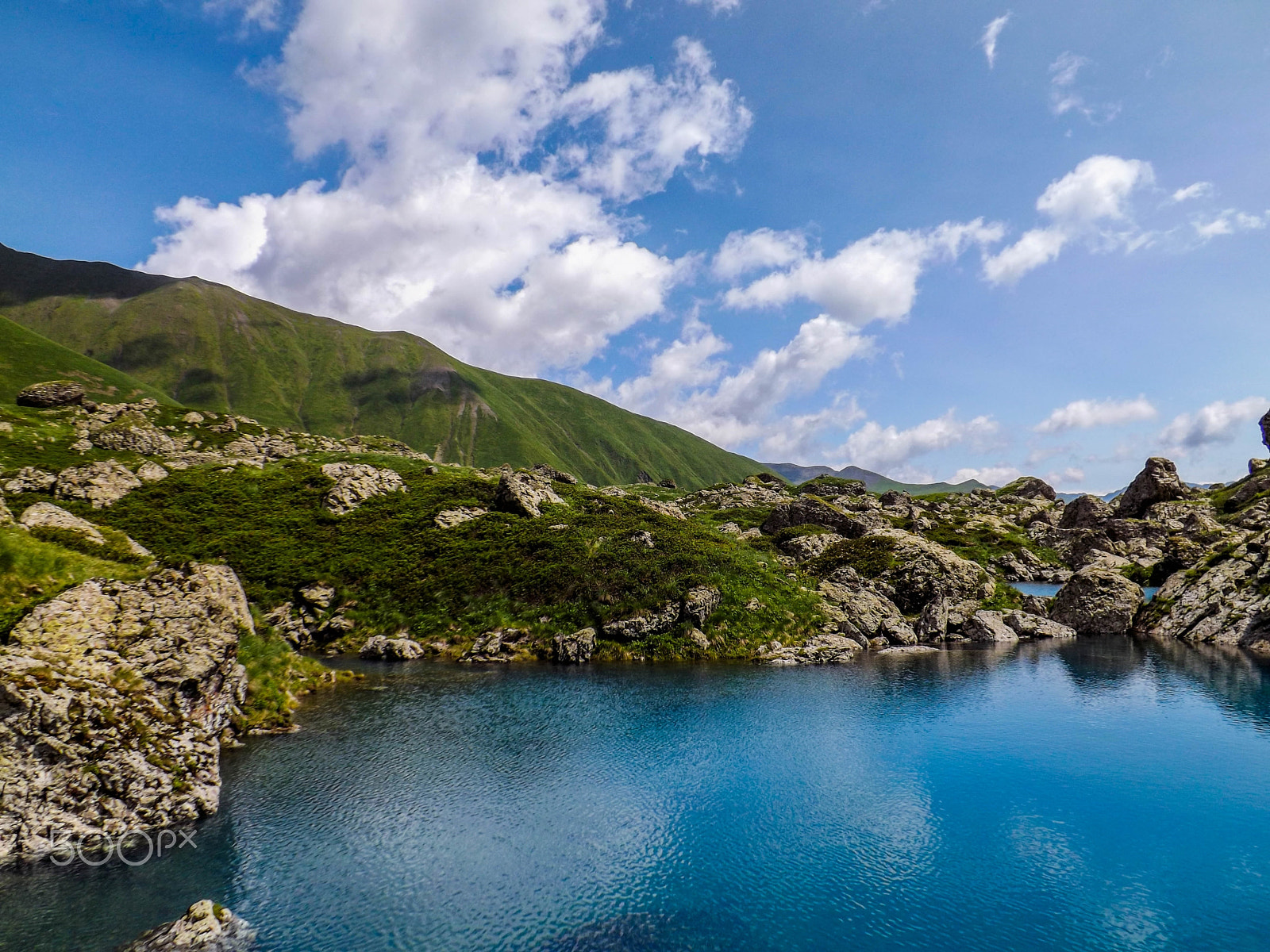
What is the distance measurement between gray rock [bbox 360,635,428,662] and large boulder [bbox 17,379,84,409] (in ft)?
391

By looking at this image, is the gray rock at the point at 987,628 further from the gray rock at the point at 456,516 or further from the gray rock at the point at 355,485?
the gray rock at the point at 355,485

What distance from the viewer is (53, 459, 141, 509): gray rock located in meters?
87.8

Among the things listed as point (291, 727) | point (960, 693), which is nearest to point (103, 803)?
point (291, 727)

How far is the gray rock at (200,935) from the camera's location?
21062 mm

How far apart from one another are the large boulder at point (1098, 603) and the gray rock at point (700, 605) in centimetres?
5746

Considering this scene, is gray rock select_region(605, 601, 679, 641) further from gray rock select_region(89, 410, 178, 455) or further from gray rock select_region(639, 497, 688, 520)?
gray rock select_region(89, 410, 178, 455)

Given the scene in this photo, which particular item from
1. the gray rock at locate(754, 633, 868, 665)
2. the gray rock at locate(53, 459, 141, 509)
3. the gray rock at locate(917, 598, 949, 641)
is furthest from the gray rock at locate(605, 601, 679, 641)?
the gray rock at locate(53, 459, 141, 509)

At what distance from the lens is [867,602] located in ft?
280

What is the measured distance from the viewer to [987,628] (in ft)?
280

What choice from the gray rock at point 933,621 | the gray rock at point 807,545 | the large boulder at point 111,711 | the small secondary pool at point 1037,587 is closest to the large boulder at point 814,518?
the gray rock at point 807,545

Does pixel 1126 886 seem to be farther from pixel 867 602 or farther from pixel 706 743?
pixel 867 602

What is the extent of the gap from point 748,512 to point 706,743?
12117cm

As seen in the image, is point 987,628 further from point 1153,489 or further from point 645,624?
point 1153,489

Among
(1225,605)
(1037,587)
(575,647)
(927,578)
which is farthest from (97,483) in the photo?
(1037,587)
